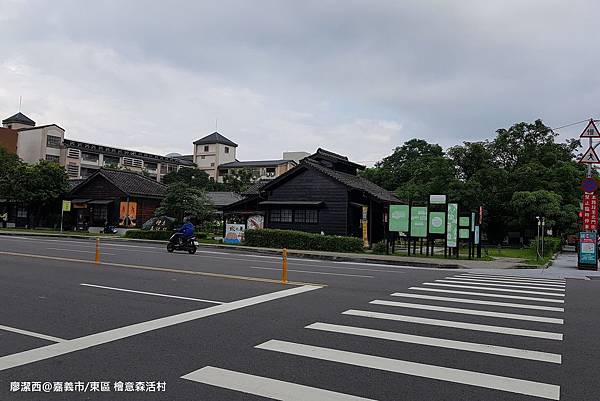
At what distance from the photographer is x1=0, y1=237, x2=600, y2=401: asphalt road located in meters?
5.02

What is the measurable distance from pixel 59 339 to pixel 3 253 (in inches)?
604

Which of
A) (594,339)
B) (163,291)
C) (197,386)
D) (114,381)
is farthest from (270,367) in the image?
(163,291)

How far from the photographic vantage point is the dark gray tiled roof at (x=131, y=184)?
46.4 meters

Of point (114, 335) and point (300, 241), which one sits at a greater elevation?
point (300, 241)

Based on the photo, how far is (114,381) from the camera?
16.9 feet

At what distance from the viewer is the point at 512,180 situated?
48906 millimetres

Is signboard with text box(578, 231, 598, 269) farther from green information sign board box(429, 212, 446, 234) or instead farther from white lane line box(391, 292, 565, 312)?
white lane line box(391, 292, 565, 312)

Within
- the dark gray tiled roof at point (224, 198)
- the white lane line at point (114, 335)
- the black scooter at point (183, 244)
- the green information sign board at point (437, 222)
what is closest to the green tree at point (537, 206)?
the green information sign board at point (437, 222)

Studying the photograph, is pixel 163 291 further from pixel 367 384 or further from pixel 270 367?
pixel 367 384

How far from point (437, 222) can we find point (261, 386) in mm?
21832

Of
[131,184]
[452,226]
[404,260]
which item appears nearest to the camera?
[404,260]

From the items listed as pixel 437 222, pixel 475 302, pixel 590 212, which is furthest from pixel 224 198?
pixel 475 302

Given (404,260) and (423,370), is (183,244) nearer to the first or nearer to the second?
(404,260)

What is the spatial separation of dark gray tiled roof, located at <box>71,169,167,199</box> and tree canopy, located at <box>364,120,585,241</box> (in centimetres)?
2559
